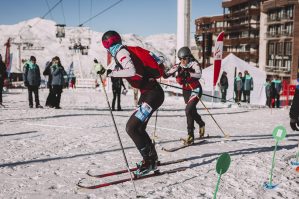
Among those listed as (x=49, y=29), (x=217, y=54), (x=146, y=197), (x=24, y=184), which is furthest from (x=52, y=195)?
(x=49, y=29)

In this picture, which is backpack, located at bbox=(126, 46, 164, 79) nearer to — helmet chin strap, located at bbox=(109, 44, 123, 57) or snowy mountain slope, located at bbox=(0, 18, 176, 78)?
helmet chin strap, located at bbox=(109, 44, 123, 57)

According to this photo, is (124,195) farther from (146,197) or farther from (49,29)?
(49,29)

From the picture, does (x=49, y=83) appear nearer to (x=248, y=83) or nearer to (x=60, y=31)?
(x=248, y=83)

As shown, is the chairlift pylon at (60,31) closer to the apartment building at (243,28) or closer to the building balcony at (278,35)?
the apartment building at (243,28)

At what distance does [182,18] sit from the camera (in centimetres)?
1884

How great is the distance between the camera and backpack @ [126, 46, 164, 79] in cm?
459

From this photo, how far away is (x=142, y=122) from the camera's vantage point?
461 cm

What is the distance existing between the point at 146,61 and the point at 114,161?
201 cm

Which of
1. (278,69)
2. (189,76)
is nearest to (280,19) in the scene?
(278,69)

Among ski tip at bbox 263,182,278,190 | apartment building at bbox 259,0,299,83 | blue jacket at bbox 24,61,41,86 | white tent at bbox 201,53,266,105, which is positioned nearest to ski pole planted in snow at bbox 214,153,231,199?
ski tip at bbox 263,182,278,190

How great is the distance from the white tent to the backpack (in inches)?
606

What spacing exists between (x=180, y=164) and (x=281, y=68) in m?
50.8

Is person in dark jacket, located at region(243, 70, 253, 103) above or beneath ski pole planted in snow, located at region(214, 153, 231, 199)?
above

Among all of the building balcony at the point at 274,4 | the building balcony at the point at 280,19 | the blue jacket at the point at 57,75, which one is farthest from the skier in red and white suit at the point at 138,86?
the building balcony at the point at 280,19
